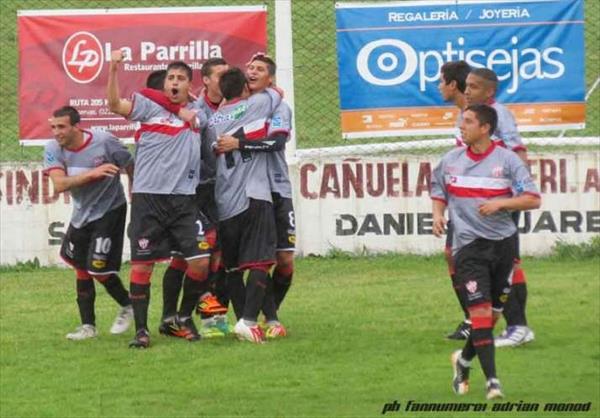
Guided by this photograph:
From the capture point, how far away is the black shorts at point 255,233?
1251 centimetres

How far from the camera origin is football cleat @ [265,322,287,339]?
12664 millimetres

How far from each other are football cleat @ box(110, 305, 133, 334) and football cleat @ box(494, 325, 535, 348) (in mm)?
2820

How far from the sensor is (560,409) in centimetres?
1012

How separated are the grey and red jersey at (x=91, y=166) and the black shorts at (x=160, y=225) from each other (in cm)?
44

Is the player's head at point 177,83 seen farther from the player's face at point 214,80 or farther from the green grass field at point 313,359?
the green grass field at point 313,359

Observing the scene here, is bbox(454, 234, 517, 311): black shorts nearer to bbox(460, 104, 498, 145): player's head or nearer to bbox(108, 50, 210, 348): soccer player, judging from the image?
bbox(460, 104, 498, 145): player's head

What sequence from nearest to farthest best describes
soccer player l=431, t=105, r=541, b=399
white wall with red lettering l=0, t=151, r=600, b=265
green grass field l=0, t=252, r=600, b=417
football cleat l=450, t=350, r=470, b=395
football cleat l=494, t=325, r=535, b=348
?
green grass field l=0, t=252, r=600, b=417 → football cleat l=450, t=350, r=470, b=395 → soccer player l=431, t=105, r=541, b=399 → football cleat l=494, t=325, r=535, b=348 → white wall with red lettering l=0, t=151, r=600, b=265

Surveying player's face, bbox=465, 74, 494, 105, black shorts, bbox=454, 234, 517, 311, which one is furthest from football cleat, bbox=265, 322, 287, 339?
player's face, bbox=465, 74, 494, 105

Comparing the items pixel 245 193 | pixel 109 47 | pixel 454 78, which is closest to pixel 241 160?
pixel 245 193

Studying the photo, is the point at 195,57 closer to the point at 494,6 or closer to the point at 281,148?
the point at 494,6

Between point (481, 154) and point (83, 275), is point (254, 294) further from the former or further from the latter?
point (481, 154)

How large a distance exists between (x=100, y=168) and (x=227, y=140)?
938mm

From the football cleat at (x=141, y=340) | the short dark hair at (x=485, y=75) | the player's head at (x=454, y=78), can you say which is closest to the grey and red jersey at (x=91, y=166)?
the football cleat at (x=141, y=340)

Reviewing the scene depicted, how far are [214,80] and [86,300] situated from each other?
191 cm
